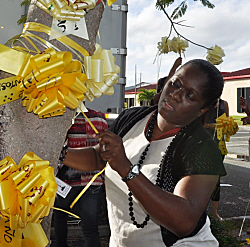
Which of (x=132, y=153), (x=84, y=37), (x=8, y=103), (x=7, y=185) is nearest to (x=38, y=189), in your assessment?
(x=7, y=185)

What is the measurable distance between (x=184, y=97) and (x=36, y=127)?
783mm

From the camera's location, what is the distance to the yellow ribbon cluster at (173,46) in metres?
2.52

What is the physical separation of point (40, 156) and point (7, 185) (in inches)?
5.9

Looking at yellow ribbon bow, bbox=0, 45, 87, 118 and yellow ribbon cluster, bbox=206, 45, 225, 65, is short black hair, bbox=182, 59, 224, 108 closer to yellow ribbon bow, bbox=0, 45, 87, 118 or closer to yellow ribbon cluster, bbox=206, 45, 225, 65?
yellow ribbon cluster, bbox=206, 45, 225, 65

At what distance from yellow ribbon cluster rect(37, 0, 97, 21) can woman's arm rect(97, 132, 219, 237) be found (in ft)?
A: 1.69

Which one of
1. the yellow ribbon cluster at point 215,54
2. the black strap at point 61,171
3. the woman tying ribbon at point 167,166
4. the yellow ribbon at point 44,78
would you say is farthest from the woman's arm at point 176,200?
the black strap at point 61,171

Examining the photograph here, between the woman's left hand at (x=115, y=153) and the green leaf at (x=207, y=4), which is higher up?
the green leaf at (x=207, y=4)

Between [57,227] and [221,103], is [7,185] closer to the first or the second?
[57,227]

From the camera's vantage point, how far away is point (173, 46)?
2564 mm

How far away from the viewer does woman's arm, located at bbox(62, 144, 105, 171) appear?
1629 mm

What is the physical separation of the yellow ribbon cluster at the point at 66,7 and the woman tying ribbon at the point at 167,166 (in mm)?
518

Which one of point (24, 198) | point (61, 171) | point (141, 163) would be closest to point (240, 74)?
point (61, 171)

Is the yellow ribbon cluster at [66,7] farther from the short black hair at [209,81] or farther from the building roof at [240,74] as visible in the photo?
the building roof at [240,74]

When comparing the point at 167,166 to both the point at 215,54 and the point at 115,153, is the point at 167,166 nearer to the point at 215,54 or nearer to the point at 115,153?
the point at 115,153
